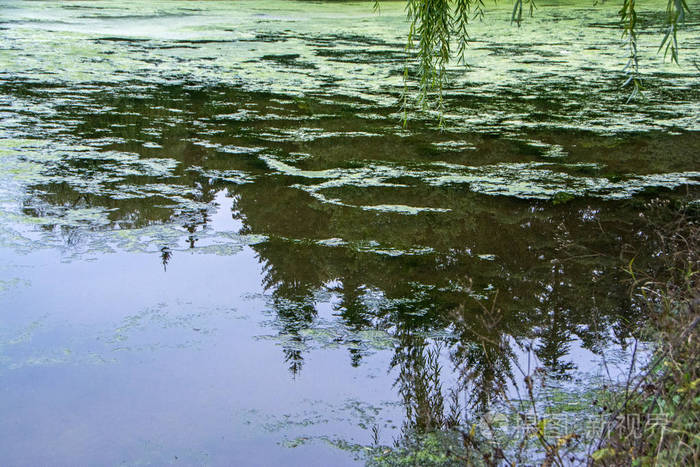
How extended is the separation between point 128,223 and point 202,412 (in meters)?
1.74

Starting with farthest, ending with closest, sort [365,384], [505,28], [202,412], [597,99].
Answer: [505,28] < [597,99] < [365,384] < [202,412]

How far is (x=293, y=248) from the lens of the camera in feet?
11.3

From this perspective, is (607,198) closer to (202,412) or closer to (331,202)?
(331,202)

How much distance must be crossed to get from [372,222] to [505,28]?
10.4 meters

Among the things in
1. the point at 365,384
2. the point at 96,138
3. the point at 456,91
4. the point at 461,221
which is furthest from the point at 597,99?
the point at 365,384

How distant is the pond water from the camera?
2266mm

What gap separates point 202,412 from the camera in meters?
2.23

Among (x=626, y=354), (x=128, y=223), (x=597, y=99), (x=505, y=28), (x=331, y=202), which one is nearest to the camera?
(x=626, y=354)

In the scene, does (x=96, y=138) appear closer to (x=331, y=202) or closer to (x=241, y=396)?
(x=331, y=202)

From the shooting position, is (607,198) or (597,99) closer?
(607,198)

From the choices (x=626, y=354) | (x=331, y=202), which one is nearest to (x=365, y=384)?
(x=626, y=354)

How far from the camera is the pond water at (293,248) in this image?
2.27 m

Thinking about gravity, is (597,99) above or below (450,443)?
above

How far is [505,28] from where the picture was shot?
43.2ft
